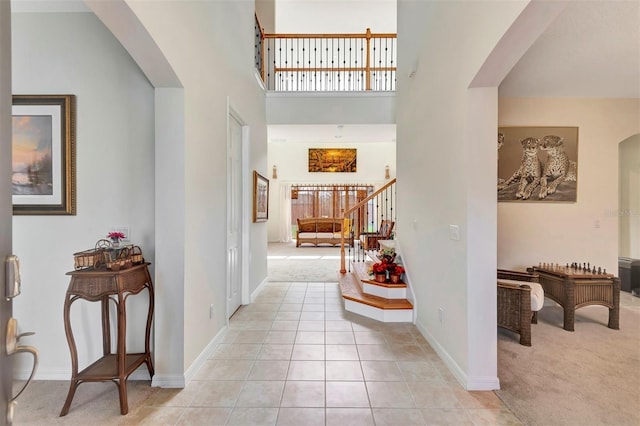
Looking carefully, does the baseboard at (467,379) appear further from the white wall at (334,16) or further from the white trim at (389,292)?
the white wall at (334,16)

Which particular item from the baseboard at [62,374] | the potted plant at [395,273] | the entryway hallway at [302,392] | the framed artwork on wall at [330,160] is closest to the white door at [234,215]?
the entryway hallway at [302,392]

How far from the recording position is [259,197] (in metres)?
4.39

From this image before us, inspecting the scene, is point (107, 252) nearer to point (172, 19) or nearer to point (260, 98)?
point (172, 19)

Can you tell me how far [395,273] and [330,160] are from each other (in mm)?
7273

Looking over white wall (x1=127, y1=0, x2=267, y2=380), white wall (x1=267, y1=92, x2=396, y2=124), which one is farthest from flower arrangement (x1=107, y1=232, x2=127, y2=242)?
white wall (x1=267, y1=92, x2=396, y2=124)

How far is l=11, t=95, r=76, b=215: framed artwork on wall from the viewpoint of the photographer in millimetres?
2186

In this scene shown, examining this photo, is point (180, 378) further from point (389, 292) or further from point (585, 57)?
point (585, 57)

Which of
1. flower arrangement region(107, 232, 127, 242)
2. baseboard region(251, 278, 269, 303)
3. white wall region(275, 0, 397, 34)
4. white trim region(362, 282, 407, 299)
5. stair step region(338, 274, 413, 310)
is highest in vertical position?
white wall region(275, 0, 397, 34)

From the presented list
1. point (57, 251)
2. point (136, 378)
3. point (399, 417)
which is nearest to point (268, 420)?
point (399, 417)

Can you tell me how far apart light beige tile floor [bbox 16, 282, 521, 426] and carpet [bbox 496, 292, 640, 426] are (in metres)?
0.28

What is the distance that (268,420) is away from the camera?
181cm

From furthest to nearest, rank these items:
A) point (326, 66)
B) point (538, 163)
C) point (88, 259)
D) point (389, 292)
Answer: point (326, 66) → point (538, 163) → point (389, 292) → point (88, 259)

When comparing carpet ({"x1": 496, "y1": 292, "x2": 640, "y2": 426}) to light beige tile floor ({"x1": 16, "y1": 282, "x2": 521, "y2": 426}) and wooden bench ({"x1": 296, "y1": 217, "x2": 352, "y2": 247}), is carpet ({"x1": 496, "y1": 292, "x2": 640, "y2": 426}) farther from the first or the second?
wooden bench ({"x1": 296, "y1": 217, "x2": 352, "y2": 247})

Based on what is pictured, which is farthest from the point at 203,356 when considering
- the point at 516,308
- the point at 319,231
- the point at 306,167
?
the point at 306,167
